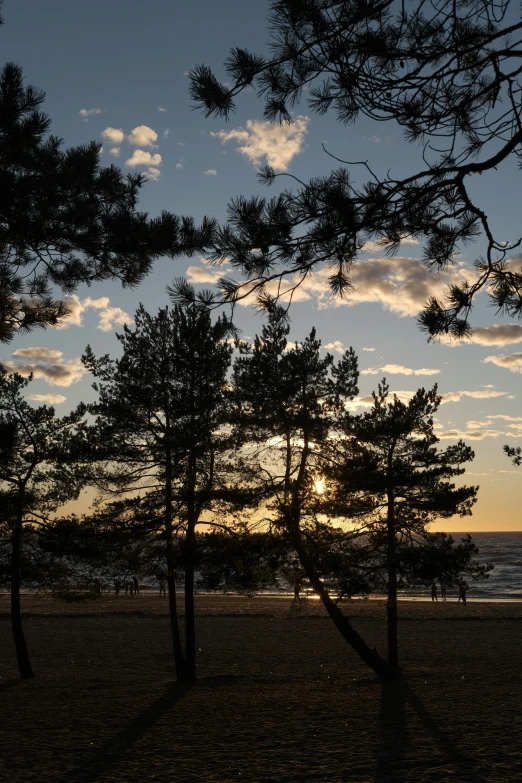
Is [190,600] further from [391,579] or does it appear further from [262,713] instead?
[391,579]

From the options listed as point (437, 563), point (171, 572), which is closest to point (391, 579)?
point (437, 563)

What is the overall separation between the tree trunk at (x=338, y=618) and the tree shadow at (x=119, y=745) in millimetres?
4050

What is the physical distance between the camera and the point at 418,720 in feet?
39.0

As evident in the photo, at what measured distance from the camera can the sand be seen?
881 centimetres

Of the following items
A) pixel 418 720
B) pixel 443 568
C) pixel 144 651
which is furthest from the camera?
pixel 144 651

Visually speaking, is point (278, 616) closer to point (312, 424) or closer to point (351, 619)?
point (351, 619)

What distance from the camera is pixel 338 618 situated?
1702 centimetres

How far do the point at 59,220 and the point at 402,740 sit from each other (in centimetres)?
933

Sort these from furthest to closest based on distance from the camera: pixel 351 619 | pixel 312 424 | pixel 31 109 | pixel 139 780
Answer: pixel 351 619, pixel 312 424, pixel 31 109, pixel 139 780

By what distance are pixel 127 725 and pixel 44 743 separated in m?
1.81

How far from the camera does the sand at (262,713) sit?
8812mm

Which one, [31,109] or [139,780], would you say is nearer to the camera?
[139,780]

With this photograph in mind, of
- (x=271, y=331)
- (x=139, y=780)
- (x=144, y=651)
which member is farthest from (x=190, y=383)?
(x=144, y=651)

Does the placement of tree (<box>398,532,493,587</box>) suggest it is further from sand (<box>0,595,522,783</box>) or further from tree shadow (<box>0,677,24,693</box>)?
tree shadow (<box>0,677,24,693</box>)
